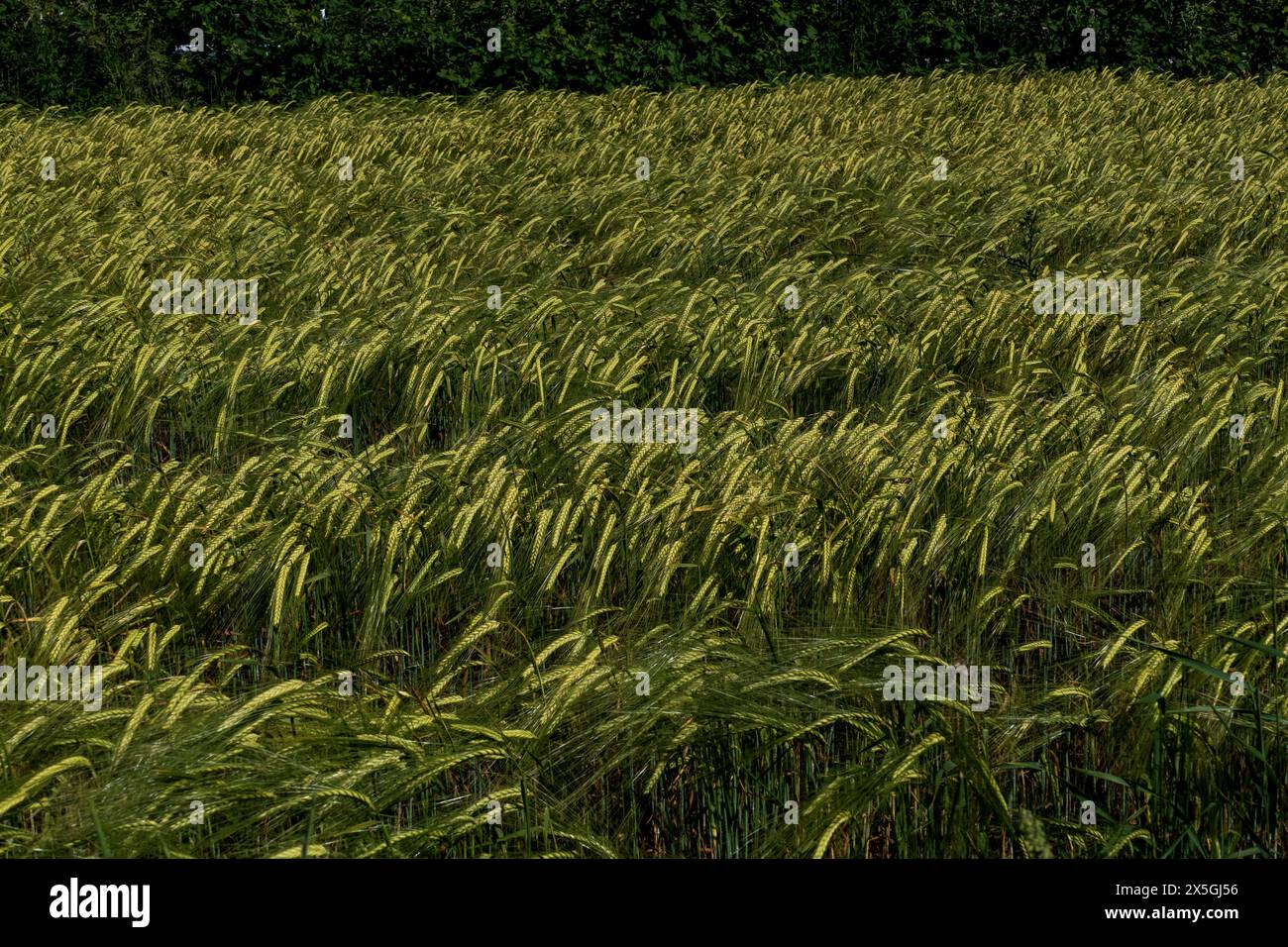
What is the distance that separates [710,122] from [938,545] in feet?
25.4

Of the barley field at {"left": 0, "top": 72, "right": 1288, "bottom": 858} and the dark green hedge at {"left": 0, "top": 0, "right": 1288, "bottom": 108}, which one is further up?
the dark green hedge at {"left": 0, "top": 0, "right": 1288, "bottom": 108}

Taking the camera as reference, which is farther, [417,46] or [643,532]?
[417,46]

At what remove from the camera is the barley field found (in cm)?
236

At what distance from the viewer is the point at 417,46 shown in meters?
12.6

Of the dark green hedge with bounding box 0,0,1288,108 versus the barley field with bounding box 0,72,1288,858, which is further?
the dark green hedge with bounding box 0,0,1288,108

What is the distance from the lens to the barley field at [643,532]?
2.36 metres

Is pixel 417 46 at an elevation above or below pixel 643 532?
above

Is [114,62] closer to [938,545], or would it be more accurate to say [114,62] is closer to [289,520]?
[289,520]

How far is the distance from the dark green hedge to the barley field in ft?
19.3

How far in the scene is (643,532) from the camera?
3.35 m

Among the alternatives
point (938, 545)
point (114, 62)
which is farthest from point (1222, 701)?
point (114, 62)

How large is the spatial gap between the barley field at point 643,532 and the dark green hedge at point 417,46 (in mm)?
5879

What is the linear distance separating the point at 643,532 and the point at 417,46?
10411 mm

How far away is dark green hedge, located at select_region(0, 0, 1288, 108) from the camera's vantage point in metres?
12.5
